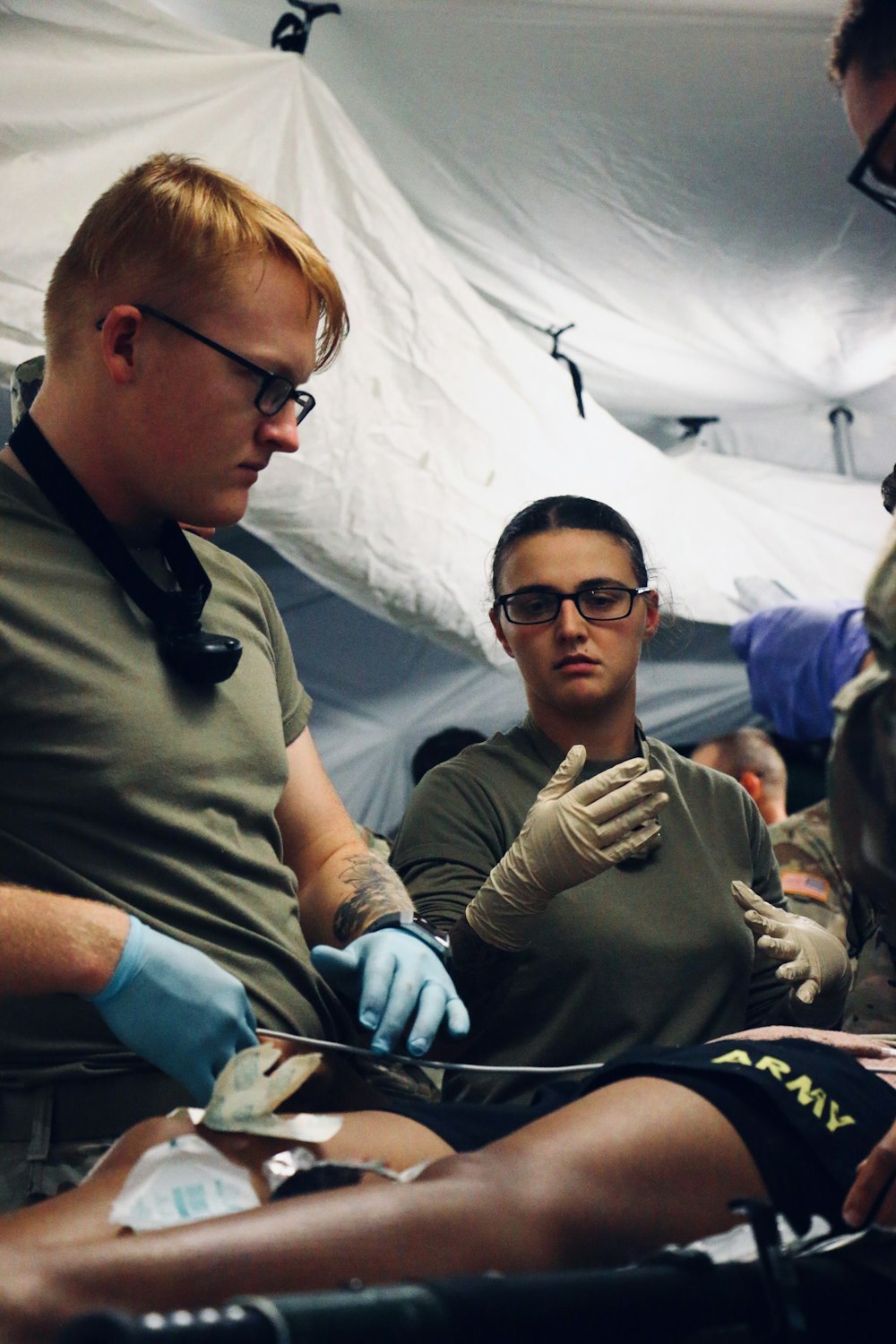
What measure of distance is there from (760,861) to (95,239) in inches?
39.5

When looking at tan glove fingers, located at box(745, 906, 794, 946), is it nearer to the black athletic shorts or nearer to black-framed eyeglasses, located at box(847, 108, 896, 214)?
the black athletic shorts

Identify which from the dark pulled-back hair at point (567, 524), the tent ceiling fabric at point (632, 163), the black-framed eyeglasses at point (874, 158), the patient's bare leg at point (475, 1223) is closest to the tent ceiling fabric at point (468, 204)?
the tent ceiling fabric at point (632, 163)

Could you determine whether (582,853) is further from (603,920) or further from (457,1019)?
(457,1019)

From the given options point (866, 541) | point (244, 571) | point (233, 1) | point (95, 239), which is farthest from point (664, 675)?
point (95, 239)

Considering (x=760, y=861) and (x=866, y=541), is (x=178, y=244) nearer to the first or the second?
(x=760, y=861)

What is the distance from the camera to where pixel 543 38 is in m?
2.24

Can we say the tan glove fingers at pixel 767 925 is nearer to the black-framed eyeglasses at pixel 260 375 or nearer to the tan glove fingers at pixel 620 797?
the tan glove fingers at pixel 620 797

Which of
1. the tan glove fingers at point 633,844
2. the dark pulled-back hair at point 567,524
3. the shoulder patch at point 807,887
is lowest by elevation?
the shoulder patch at point 807,887

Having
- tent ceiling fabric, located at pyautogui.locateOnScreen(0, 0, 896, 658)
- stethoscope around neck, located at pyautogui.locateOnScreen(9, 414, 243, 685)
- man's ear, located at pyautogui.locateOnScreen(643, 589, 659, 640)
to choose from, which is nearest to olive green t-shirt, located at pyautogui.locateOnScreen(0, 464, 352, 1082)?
stethoscope around neck, located at pyautogui.locateOnScreen(9, 414, 243, 685)

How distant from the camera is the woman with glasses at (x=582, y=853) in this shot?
1.41m

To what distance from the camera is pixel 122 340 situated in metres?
1.24

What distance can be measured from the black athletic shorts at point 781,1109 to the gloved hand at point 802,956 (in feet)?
1.11

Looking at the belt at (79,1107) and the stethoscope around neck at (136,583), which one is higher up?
the stethoscope around neck at (136,583)

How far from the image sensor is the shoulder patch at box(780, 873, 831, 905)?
2.36m
